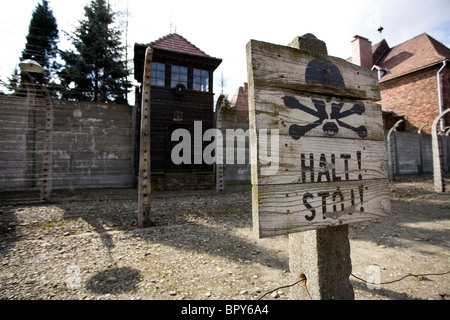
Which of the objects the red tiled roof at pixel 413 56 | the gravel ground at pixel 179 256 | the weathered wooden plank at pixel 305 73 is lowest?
the gravel ground at pixel 179 256

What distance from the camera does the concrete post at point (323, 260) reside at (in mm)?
1406

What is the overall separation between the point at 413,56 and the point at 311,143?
86.7 feet

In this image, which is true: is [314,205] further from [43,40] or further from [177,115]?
[43,40]

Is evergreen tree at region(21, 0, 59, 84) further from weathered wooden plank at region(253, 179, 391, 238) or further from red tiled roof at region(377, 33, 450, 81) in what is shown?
red tiled roof at region(377, 33, 450, 81)

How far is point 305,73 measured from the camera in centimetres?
135

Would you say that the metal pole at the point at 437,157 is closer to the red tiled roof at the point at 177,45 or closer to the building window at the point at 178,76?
the red tiled roof at the point at 177,45

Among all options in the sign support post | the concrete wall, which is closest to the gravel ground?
the sign support post

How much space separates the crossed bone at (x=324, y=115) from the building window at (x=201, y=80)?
977cm

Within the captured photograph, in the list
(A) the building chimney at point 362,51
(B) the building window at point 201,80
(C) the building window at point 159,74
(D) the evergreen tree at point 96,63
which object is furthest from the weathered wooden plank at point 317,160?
(A) the building chimney at point 362,51

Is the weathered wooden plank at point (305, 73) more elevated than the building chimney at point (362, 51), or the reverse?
the building chimney at point (362, 51)

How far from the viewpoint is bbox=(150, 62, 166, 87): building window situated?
9.61 metres

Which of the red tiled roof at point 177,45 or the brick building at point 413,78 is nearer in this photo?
the red tiled roof at point 177,45

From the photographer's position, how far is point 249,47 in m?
1.22
